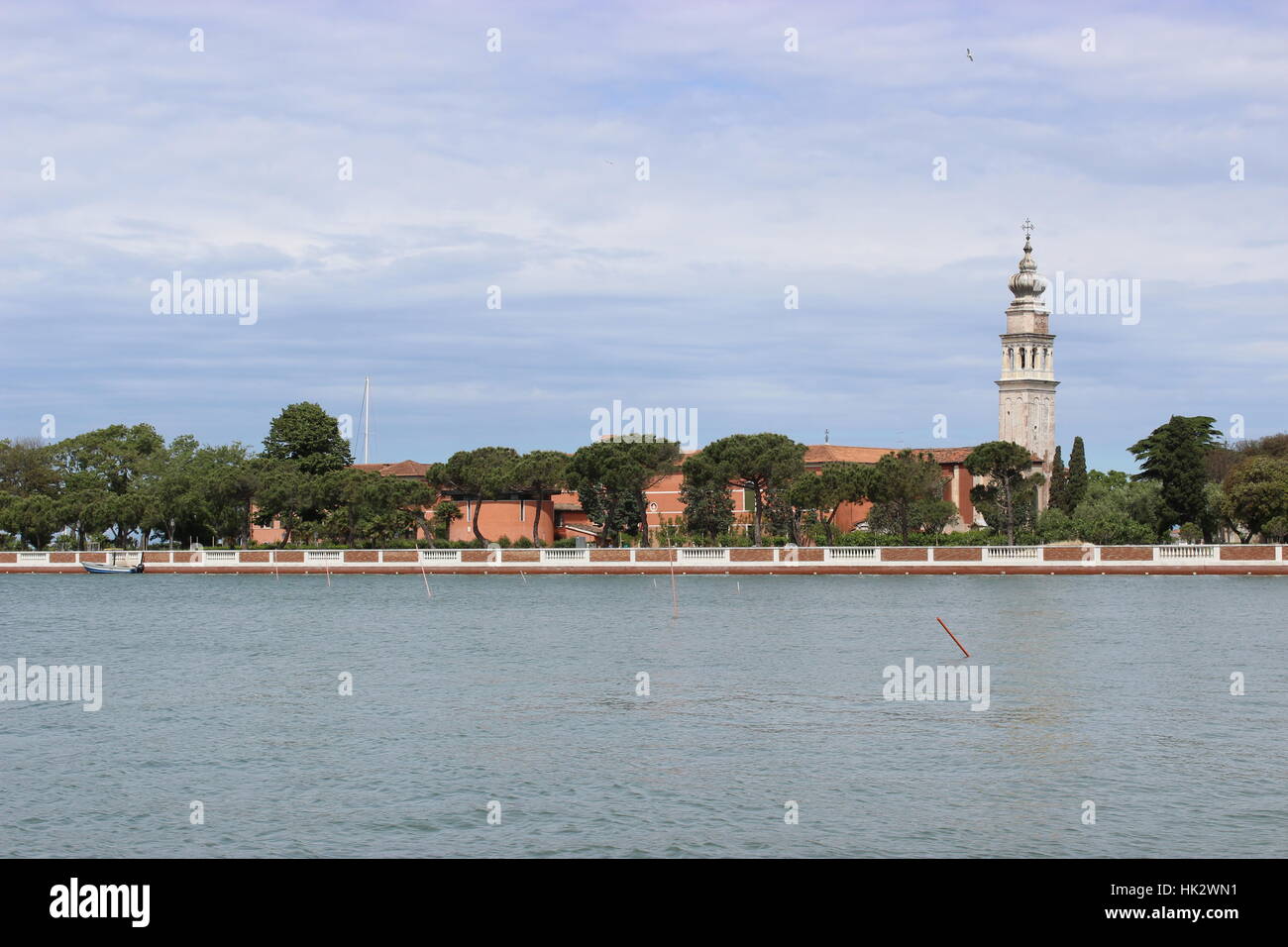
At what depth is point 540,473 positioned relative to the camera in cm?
9469

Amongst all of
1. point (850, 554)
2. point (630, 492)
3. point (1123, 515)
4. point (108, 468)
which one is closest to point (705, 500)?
point (630, 492)

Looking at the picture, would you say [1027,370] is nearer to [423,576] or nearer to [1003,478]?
[1003,478]

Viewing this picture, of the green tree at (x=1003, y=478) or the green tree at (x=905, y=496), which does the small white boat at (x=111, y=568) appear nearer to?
the green tree at (x=905, y=496)

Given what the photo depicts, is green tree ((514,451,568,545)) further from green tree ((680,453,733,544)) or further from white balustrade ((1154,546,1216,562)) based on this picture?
white balustrade ((1154,546,1216,562))

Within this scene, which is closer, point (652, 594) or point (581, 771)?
point (581, 771)

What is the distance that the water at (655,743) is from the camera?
1695cm

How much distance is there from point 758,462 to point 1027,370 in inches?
1604

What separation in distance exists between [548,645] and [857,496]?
162 feet

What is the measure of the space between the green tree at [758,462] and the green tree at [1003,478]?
10967mm

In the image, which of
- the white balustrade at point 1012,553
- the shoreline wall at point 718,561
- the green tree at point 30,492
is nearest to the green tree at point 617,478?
the shoreline wall at point 718,561

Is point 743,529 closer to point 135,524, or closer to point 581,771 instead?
point 135,524
